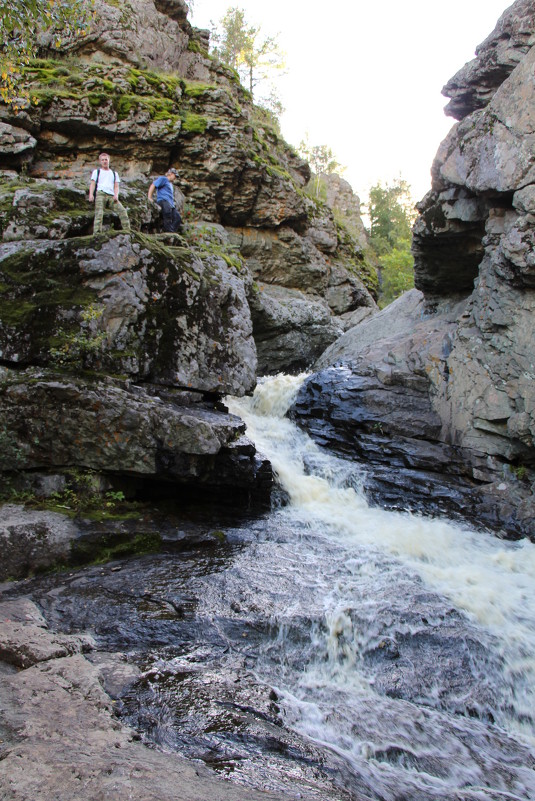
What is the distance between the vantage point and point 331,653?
5570mm

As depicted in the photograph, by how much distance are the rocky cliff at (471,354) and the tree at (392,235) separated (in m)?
18.9

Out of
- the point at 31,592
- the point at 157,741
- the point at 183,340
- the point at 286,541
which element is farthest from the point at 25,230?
the point at 157,741

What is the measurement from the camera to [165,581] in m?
6.79

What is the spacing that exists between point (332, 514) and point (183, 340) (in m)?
4.53

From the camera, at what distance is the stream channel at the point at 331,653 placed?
13.1ft

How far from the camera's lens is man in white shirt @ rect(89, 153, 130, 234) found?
10.2 metres

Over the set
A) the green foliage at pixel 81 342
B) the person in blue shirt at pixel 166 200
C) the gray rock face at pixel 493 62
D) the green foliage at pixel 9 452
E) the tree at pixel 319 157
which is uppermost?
the tree at pixel 319 157

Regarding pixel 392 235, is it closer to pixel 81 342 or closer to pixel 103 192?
pixel 103 192

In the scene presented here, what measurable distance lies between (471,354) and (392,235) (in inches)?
1292

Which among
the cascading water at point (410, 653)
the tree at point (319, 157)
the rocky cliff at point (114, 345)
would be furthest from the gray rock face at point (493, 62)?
the tree at point (319, 157)

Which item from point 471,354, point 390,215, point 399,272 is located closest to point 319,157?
point 390,215

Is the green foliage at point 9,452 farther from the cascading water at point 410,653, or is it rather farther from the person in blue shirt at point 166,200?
the person in blue shirt at point 166,200

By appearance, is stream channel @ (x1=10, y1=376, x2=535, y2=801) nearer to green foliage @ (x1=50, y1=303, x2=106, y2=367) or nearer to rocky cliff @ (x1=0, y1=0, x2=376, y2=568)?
rocky cliff @ (x1=0, y1=0, x2=376, y2=568)

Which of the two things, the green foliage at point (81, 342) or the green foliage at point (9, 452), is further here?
the green foliage at point (81, 342)
